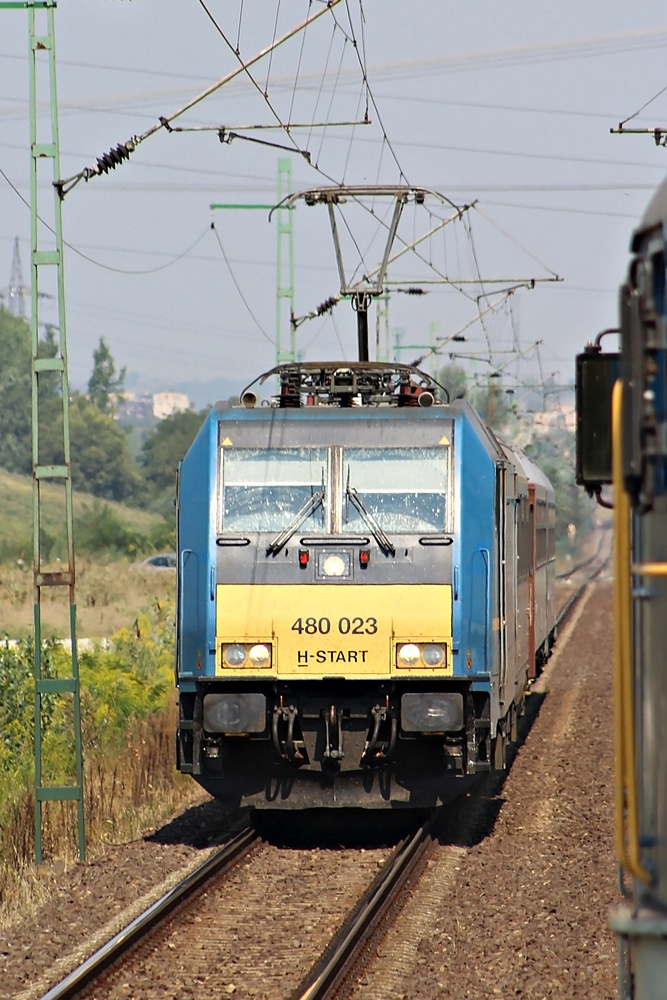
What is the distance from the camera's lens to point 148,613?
34219 millimetres

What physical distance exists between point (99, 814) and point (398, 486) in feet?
14.3

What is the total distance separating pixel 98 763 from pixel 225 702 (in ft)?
13.4

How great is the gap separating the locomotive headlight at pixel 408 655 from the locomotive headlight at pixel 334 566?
2.45 ft

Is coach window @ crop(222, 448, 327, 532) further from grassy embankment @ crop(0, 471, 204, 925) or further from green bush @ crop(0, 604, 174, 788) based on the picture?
green bush @ crop(0, 604, 174, 788)

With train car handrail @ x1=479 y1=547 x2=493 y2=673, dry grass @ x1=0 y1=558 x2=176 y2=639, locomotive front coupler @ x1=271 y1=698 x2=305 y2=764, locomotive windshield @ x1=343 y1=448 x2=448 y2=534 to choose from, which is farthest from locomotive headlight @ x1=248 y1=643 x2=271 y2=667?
dry grass @ x1=0 y1=558 x2=176 y2=639

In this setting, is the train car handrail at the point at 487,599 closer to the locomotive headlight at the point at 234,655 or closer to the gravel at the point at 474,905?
the gravel at the point at 474,905

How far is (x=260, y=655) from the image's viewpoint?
11.3 meters

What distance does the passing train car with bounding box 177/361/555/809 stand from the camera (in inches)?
444

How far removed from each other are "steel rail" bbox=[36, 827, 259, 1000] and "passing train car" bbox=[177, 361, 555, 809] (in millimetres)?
544

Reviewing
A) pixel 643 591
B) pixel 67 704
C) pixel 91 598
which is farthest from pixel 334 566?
pixel 91 598

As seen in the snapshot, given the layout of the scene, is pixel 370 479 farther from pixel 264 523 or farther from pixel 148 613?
pixel 148 613

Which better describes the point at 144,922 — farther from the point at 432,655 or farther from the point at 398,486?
the point at 398,486

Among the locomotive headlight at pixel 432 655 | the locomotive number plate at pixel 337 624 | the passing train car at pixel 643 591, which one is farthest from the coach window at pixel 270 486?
the passing train car at pixel 643 591

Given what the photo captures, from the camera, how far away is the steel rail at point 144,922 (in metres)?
7.87
